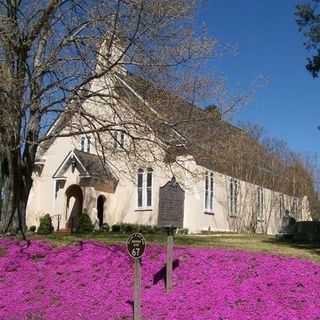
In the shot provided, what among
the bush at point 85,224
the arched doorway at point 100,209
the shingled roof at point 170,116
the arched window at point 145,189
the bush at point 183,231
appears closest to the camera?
the shingled roof at point 170,116

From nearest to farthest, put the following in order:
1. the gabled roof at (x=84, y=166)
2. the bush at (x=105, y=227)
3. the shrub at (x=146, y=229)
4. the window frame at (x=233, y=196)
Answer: the shrub at (x=146, y=229) < the bush at (x=105, y=227) < the gabled roof at (x=84, y=166) < the window frame at (x=233, y=196)

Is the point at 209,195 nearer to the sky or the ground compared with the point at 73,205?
nearer to the sky

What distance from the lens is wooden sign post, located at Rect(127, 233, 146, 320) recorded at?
10188 mm

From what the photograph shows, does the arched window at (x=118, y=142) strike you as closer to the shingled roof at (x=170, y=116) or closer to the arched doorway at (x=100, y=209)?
the shingled roof at (x=170, y=116)

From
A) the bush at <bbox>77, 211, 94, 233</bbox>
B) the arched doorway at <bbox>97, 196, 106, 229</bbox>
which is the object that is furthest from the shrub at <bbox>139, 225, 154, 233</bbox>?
the arched doorway at <bbox>97, 196, 106, 229</bbox>

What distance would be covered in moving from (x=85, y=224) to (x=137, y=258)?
22431 mm

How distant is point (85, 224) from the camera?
3253 centimetres

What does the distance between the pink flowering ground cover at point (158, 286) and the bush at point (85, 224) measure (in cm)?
1687

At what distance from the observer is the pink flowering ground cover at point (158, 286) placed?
10500mm

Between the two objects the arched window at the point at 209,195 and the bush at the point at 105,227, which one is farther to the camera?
the arched window at the point at 209,195

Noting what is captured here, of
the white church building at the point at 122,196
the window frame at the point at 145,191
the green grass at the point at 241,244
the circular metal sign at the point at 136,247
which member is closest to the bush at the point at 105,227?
the white church building at the point at 122,196

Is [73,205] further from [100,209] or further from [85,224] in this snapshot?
[85,224]

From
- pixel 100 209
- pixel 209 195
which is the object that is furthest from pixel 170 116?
pixel 100 209

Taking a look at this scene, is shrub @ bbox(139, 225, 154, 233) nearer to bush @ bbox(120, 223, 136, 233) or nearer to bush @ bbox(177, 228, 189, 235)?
bush @ bbox(120, 223, 136, 233)
